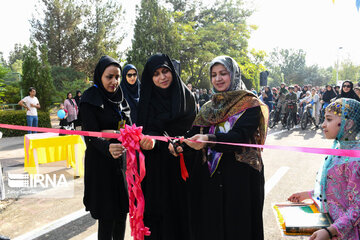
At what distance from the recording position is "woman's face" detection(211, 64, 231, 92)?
2031 mm

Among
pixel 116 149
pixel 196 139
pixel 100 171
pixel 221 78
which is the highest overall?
pixel 221 78

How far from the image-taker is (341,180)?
1.60 meters

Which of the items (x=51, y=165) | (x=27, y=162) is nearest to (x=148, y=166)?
(x=27, y=162)

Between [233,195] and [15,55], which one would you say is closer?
[233,195]

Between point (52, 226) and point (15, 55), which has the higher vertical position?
point (15, 55)

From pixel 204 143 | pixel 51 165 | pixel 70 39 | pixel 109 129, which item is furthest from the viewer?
pixel 70 39

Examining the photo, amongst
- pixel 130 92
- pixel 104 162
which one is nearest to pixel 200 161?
pixel 104 162

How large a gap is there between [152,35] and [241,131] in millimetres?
22131

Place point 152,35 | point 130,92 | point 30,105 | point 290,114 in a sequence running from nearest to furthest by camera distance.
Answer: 1. point 130,92
2. point 30,105
3. point 290,114
4. point 152,35

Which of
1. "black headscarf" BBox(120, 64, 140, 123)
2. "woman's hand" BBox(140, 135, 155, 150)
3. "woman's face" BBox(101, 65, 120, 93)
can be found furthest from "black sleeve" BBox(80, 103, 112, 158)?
"black headscarf" BBox(120, 64, 140, 123)

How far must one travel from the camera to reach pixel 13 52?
200ft

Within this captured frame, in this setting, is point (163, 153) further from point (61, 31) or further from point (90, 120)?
point (61, 31)

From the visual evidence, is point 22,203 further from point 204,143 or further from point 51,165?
point 204,143

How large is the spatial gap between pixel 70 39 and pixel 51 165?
70.0 feet
